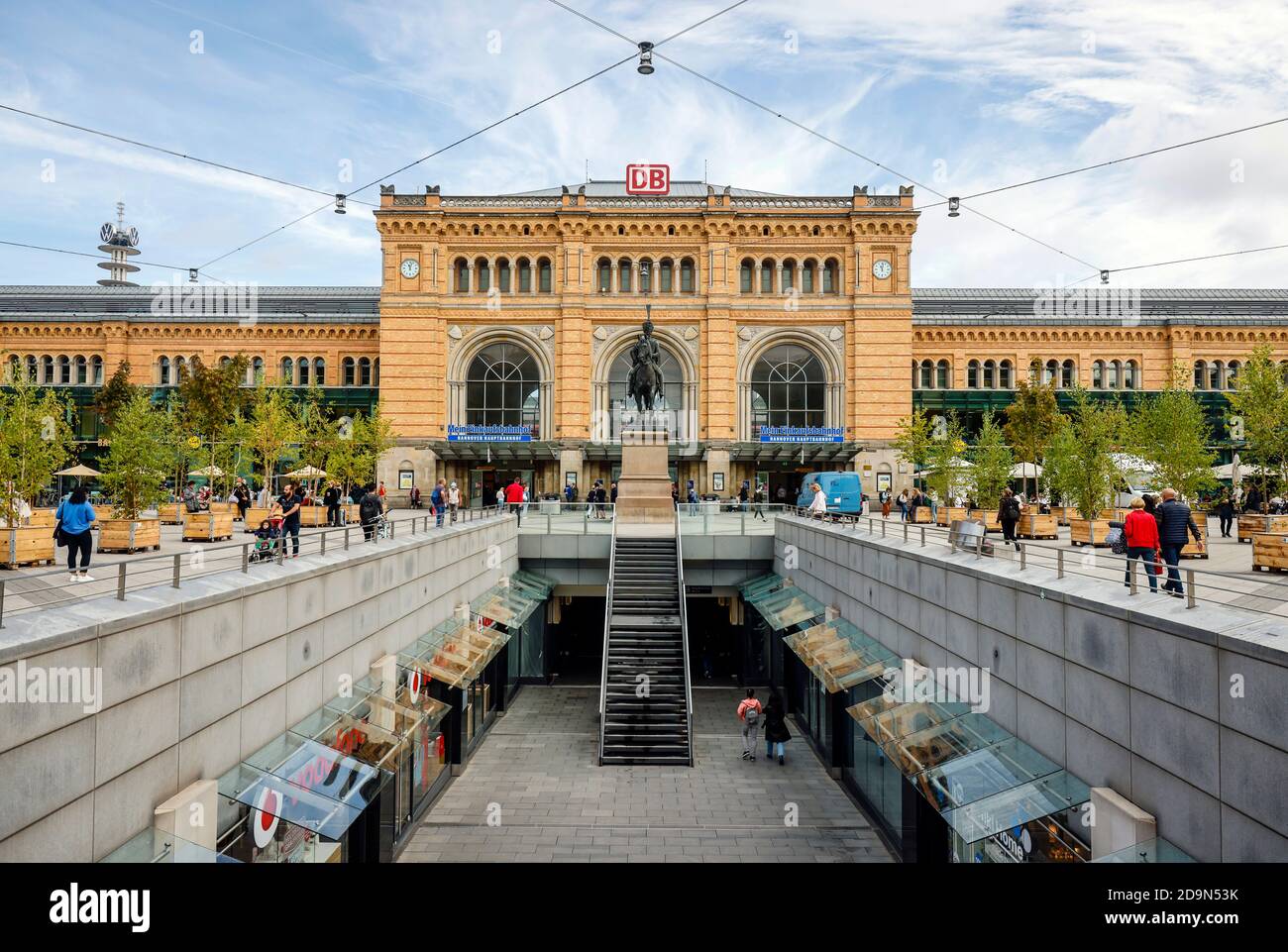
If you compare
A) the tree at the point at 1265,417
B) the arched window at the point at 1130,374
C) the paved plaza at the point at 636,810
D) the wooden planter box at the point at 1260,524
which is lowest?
the paved plaza at the point at 636,810

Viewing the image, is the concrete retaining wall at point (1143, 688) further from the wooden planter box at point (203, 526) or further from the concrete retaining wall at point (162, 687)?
the wooden planter box at point (203, 526)

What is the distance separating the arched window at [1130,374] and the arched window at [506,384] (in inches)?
1326

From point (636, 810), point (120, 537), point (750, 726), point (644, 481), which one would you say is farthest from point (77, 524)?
point (644, 481)

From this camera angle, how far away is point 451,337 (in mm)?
44625

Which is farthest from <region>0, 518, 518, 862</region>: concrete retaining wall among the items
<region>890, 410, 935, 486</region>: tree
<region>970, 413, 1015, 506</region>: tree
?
<region>890, 410, 935, 486</region>: tree

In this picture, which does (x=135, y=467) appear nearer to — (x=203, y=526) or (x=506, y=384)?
(x=203, y=526)

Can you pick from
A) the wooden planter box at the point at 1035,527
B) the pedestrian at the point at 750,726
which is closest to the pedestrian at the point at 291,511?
the pedestrian at the point at 750,726

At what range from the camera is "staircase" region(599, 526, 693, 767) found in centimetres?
1844

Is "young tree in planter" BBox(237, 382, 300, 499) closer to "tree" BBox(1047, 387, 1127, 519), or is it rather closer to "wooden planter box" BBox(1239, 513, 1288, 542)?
"tree" BBox(1047, 387, 1127, 519)

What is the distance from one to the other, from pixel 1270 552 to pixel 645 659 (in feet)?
42.4

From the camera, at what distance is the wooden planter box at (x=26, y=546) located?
15031 mm
